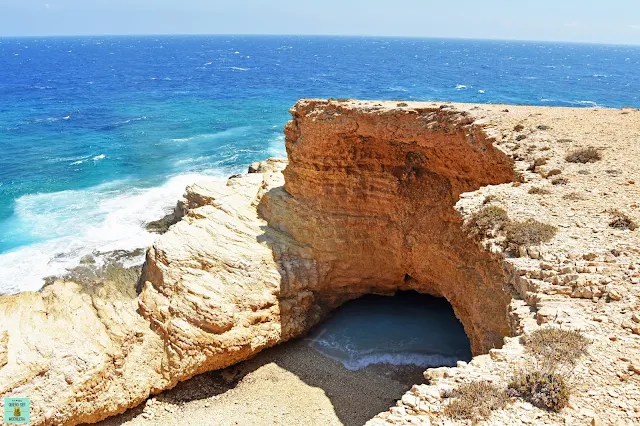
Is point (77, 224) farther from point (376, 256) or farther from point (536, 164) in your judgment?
point (536, 164)

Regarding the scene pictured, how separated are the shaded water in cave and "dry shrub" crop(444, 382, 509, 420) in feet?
40.9

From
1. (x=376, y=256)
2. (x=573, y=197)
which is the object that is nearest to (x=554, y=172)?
(x=573, y=197)

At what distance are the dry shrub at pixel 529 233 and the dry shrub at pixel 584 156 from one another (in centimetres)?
545

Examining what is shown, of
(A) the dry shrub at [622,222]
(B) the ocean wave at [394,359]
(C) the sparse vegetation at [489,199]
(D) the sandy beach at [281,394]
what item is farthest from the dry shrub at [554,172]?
(D) the sandy beach at [281,394]

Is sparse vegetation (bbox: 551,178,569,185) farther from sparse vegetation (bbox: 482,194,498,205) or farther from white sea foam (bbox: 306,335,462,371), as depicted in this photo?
white sea foam (bbox: 306,335,462,371)

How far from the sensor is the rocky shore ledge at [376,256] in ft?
34.4

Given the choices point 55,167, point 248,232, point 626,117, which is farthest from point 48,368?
point 55,167

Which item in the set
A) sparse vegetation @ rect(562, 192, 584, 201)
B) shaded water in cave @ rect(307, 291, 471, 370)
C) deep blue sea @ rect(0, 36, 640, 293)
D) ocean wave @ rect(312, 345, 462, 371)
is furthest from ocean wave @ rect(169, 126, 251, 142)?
sparse vegetation @ rect(562, 192, 584, 201)

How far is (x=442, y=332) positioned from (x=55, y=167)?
43.1 metres

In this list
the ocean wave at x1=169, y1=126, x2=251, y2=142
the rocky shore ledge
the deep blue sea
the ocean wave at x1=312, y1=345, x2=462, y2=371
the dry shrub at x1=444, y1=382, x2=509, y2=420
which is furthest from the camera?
the ocean wave at x1=169, y1=126, x2=251, y2=142

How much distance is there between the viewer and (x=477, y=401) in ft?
25.2

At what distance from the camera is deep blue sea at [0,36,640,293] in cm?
3209

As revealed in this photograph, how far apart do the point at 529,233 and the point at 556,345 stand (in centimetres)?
410

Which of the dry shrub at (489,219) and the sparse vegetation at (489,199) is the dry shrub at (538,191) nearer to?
the sparse vegetation at (489,199)
